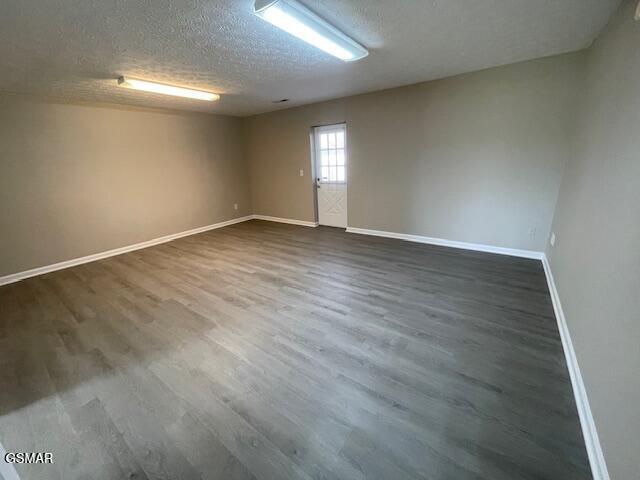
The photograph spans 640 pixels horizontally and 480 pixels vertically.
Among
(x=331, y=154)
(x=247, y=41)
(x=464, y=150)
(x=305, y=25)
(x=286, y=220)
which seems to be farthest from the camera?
(x=286, y=220)

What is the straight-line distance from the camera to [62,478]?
1.31m

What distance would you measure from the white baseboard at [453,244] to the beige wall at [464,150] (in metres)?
0.07

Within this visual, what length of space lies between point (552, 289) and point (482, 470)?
230 cm

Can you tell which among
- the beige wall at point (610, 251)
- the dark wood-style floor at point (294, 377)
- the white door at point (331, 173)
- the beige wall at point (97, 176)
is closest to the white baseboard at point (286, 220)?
the white door at point (331, 173)

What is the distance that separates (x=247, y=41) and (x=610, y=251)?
2986 millimetres

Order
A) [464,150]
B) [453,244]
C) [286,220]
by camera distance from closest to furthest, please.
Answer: [464,150] < [453,244] < [286,220]

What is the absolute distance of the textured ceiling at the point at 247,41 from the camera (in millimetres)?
1874

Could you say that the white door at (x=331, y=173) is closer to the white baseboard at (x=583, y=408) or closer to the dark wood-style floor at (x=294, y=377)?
the dark wood-style floor at (x=294, y=377)

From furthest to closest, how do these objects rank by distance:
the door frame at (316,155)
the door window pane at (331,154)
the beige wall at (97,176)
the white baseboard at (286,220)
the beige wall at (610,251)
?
the white baseboard at (286,220) → the door window pane at (331,154) → the door frame at (316,155) → the beige wall at (97,176) → the beige wall at (610,251)

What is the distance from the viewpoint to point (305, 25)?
2.00m

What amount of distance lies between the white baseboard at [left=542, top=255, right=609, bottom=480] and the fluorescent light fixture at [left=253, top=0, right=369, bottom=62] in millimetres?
2918

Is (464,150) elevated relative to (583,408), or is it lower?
elevated

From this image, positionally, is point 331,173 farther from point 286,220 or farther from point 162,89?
point 162,89

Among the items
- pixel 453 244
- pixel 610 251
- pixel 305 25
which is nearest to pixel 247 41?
pixel 305 25
